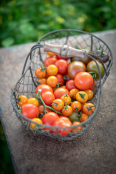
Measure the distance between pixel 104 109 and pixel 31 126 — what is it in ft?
1.93

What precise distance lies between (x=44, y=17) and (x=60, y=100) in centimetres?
206

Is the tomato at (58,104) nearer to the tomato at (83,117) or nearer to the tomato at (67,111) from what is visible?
the tomato at (67,111)

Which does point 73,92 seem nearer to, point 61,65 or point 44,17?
point 61,65

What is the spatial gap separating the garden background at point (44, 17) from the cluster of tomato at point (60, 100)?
4.11 ft

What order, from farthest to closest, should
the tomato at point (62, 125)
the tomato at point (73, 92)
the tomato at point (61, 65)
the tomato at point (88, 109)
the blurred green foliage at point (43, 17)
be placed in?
the blurred green foliage at point (43, 17)
the tomato at point (61, 65)
the tomato at point (73, 92)
the tomato at point (88, 109)
the tomato at point (62, 125)

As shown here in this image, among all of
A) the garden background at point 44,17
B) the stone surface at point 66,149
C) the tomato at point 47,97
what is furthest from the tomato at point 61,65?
the garden background at point 44,17

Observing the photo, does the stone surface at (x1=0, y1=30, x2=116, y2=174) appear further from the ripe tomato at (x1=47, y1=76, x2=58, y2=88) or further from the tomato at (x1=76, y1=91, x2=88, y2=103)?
the ripe tomato at (x1=47, y1=76, x2=58, y2=88)

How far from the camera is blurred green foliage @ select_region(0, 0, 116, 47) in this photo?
239cm

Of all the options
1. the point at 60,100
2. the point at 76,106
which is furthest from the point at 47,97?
the point at 76,106

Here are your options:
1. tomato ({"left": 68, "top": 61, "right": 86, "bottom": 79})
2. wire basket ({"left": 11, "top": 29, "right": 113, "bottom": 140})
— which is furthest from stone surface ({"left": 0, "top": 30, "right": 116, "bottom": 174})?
tomato ({"left": 68, "top": 61, "right": 86, "bottom": 79})

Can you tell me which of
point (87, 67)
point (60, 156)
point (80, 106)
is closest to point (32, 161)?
point (60, 156)

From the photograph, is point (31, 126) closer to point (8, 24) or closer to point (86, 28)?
point (8, 24)

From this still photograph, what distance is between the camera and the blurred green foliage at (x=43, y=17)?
2391 millimetres

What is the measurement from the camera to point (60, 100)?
990 millimetres
